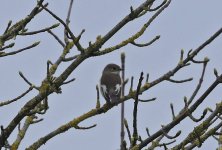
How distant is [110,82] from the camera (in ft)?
34.0

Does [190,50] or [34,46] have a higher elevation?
[34,46]

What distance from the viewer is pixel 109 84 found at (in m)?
10.3

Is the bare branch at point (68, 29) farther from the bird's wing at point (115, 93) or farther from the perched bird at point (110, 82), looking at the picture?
the perched bird at point (110, 82)

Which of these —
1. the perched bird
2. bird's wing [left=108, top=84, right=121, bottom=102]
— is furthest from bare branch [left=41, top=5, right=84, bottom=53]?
the perched bird

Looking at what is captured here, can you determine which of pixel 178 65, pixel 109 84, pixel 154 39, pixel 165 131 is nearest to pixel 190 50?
pixel 178 65

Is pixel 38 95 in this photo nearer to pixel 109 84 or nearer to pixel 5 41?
pixel 5 41

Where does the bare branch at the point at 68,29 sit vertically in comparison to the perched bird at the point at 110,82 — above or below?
above

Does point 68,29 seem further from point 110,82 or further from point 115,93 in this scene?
point 110,82

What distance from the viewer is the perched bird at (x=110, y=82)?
9141 mm

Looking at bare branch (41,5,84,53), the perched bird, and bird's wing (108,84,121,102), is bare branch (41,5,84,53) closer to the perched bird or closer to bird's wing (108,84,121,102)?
bird's wing (108,84,121,102)

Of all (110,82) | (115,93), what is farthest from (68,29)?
(110,82)

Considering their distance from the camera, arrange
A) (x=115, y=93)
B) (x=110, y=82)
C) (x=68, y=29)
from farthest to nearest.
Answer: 1. (x=110, y=82)
2. (x=115, y=93)
3. (x=68, y=29)

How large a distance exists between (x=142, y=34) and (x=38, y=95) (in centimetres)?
115

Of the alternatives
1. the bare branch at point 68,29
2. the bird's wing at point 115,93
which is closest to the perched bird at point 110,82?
the bird's wing at point 115,93
